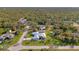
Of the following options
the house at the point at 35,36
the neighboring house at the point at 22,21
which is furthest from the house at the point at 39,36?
the neighboring house at the point at 22,21

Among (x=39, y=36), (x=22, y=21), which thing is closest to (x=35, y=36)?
(x=39, y=36)

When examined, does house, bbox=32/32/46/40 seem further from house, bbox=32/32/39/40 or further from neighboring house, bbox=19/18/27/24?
neighboring house, bbox=19/18/27/24

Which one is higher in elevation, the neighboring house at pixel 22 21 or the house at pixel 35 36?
the neighboring house at pixel 22 21

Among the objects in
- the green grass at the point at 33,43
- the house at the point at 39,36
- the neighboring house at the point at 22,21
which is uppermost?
the neighboring house at the point at 22,21

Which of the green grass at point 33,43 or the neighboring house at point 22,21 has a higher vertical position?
the neighboring house at point 22,21

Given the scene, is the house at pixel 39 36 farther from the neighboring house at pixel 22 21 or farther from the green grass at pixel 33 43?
the neighboring house at pixel 22 21

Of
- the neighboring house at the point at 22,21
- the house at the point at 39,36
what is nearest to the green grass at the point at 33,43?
the house at the point at 39,36

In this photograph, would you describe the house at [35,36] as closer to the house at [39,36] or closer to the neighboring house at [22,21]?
the house at [39,36]

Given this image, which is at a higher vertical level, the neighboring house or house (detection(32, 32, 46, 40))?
the neighboring house

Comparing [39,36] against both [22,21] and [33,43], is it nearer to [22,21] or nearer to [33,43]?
[33,43]

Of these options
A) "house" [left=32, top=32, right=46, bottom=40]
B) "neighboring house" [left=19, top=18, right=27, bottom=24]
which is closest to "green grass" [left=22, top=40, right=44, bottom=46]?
"house" [left=32, top=32, right=46, bottom=40]
